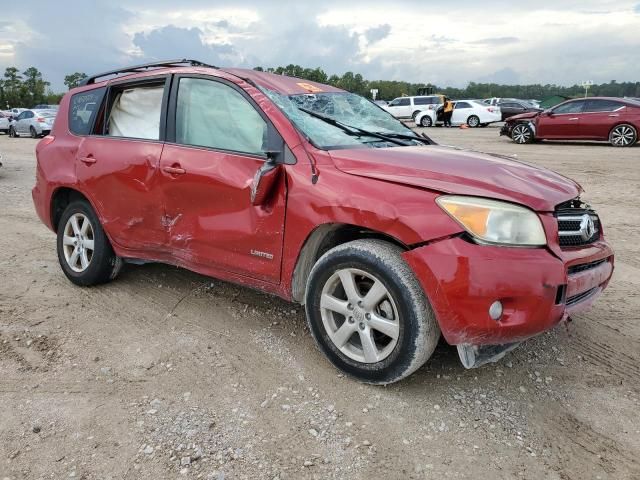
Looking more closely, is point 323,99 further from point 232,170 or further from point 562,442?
point 562,442

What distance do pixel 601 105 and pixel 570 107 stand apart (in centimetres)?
87

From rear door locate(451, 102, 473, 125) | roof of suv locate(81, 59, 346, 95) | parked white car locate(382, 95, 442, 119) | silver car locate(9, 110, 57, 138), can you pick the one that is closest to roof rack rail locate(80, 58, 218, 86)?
roof of suv locate(81, 59, 346, 95)

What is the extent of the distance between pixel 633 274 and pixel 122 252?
4343 millimetres

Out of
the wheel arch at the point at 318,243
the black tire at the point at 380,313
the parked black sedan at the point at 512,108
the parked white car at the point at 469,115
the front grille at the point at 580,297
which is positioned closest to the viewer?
the black tire at the point at 380,313

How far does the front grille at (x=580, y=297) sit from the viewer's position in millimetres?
2916

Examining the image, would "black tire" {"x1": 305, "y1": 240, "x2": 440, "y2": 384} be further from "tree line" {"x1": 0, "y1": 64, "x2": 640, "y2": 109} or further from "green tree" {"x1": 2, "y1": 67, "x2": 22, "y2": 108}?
"green tree" {"x1": 2, "y1": 67, "x2": 22, "y2": 108}

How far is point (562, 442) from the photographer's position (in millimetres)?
2662

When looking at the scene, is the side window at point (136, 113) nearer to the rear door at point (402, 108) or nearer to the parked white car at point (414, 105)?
the parked white car at point (414, 105)

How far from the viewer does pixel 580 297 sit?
3.01m

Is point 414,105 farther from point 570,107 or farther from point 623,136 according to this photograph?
point 623,136

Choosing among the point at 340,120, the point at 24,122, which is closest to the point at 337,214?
the point at 340,120

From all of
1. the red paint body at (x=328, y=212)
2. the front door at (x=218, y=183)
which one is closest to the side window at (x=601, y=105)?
the red paint body at (x=328, y=212)

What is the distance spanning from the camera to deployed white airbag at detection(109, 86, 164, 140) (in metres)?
4.12

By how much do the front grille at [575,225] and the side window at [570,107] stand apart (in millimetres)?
14819
